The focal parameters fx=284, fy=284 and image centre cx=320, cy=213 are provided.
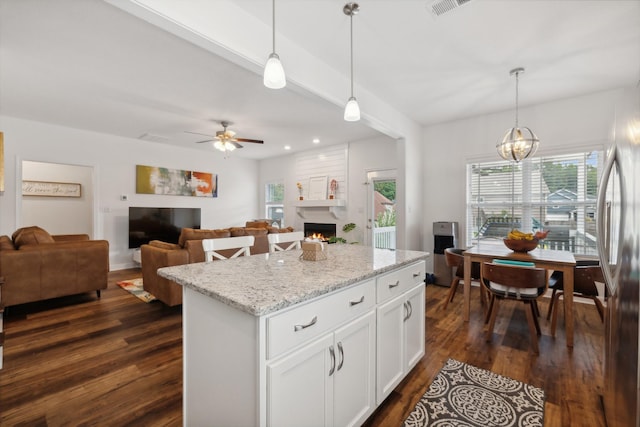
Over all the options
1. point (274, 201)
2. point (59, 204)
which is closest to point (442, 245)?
point (274, 201)

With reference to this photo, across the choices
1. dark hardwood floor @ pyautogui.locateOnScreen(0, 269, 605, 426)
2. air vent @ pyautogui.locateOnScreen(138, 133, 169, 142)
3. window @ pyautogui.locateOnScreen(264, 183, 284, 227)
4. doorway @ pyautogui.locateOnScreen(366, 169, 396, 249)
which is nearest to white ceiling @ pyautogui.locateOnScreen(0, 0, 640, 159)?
air vent @ pyautogui.locateOnScreen(138, 133, 169, 142)

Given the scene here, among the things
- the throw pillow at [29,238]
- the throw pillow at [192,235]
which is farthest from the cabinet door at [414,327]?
the throw pillow at [29,238]

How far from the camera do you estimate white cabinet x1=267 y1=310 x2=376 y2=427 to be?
1.09 metres

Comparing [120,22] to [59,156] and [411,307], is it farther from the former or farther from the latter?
[59,156]

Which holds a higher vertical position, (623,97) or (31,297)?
(623,97)

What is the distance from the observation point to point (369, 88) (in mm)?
3605

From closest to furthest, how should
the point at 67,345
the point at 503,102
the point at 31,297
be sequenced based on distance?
the point at 67,345
the point at 31,297
the point at 503,102

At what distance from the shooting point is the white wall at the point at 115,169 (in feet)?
15.4

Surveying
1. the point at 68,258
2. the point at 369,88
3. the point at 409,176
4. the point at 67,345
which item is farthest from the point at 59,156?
the point at 409,176

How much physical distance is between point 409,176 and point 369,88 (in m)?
1.69

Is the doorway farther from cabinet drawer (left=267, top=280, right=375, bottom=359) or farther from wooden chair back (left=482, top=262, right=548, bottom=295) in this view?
cabinet drawer (left=267, top=280, right=375, bottom=359)

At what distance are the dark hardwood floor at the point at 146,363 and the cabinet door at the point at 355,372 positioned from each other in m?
0.23

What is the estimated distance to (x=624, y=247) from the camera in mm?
A: 1129

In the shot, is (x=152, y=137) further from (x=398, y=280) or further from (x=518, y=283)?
(x=518, y=283)
